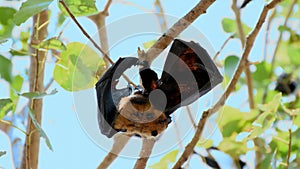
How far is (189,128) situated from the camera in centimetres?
117

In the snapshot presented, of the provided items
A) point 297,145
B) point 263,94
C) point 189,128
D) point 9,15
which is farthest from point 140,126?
point 263,94

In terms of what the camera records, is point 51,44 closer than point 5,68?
Yes

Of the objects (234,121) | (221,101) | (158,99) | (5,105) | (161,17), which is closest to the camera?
(158,99)

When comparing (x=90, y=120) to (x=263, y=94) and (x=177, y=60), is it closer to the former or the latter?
(x=177, y=60)

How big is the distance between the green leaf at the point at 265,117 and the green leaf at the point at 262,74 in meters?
0.45

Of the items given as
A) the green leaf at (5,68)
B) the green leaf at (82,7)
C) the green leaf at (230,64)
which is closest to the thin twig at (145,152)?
the green leaf at (82,7)

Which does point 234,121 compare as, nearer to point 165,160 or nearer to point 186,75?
point 165,160

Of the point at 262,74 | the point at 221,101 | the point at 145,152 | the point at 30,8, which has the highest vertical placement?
the point at 262,74

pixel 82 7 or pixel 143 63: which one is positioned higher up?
pixel 82 7

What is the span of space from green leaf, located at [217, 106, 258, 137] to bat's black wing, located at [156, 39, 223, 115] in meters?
0.59

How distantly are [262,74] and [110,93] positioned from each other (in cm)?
97

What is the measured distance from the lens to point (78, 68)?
1.18 m

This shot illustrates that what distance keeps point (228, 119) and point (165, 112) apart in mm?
647

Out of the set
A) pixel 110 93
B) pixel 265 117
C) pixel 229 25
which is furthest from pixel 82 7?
pixel 229 25
